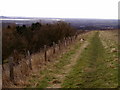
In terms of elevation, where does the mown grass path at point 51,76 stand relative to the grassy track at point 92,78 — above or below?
below

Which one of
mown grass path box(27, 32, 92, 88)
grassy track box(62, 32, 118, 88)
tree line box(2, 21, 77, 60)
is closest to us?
grassy track box(62, 32, 118, 88)

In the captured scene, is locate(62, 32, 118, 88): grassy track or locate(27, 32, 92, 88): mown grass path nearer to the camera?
locate(62, 32, 118, 88): grassy track

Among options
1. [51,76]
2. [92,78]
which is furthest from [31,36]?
[92,78]

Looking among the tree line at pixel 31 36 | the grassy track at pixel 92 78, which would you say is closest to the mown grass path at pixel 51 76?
the grassy track at pixel 92 78

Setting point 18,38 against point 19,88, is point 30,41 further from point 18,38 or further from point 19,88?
point 19,88

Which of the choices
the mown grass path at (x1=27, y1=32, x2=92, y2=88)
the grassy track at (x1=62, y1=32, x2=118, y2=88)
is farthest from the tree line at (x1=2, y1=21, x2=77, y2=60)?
the grassy track at (x1=62, y1=32, x2=118, y2=88)

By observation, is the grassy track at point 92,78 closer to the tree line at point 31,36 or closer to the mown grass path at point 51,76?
the mown grass path at point 51,76

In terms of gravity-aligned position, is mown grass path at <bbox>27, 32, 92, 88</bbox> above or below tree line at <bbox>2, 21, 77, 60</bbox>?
below

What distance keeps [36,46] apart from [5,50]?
6.83 m

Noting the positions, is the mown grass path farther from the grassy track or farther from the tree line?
the tree line

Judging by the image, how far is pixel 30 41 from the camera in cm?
3105

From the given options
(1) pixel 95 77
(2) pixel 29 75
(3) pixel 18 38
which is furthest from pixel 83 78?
(3) pixel 18 38

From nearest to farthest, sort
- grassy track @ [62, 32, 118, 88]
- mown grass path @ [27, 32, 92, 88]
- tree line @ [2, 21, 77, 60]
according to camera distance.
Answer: grassy track @ [62, 32, 118, 88] < mown grass path @ [27, 32, 92, 88] < tree line @ [2, 21, 77, 60]

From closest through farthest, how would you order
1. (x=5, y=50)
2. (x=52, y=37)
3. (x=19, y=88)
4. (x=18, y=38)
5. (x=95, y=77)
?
(x=19, y=88) < (x=95, y=77) < (x=5, y=50) < (x=18, y=38) < (x=52, y=37)
